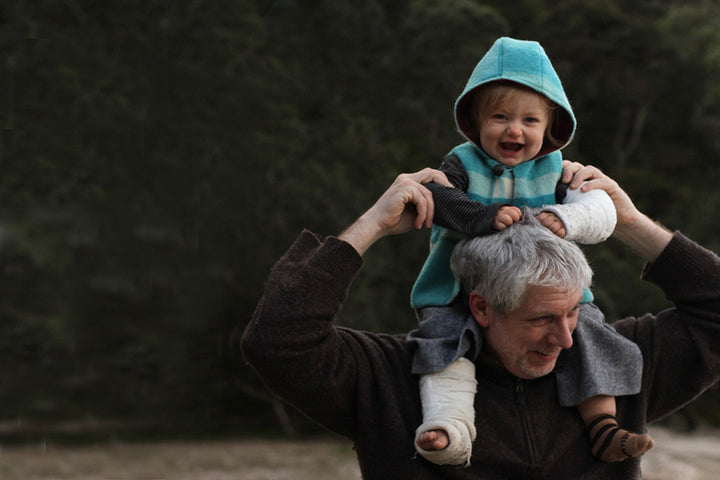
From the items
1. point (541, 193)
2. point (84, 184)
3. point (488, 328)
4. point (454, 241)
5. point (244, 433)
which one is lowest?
point (244, 433)

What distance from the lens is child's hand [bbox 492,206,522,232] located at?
5.85 feet

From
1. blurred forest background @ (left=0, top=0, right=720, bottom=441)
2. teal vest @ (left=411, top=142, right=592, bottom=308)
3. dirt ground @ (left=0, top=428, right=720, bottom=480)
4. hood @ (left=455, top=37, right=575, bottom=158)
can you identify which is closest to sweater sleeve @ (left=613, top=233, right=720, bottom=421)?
teal vest @ (left=411, top=142, right=592, bottom=308)

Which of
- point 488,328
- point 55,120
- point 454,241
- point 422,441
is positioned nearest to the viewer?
point 422,441

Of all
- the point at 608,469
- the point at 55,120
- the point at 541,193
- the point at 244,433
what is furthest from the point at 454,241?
the point at 244,433

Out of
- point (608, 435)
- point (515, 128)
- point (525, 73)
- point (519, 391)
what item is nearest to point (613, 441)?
point (608, 435)

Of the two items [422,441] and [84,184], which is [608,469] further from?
[84,184]

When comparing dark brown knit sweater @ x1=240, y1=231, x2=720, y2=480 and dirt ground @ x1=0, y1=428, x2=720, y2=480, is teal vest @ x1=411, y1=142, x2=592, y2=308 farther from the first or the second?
dirt ground @ x1=0, y1=428, x2=720, y2=480

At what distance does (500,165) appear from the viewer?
1915 millimetres

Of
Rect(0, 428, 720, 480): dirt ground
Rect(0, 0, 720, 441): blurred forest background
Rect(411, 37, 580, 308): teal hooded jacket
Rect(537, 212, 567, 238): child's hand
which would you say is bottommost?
Rect(0, 428, 720, 480): dirt ground

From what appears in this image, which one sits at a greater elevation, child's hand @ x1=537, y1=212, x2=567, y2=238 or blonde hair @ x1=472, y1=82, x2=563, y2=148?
blonde hair @ x1=472, y1=82, x2=563, y2=148

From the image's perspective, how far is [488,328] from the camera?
186 centimetres

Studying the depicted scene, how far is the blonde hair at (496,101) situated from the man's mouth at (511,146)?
0.08 meters

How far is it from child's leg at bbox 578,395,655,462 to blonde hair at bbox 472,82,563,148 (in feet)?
2.18

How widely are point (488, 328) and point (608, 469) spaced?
469mm
